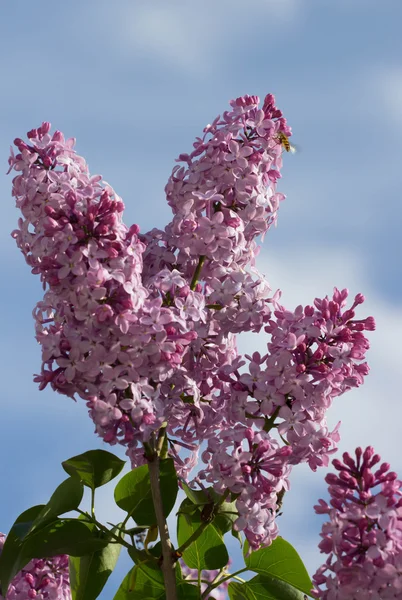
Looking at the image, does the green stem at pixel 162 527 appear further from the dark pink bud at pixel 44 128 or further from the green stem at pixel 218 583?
the dark pink bud at pixel 44 128

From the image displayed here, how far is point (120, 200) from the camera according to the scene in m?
2.69

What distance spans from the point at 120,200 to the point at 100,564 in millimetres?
1081

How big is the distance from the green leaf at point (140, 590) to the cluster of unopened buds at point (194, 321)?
36 centimetres

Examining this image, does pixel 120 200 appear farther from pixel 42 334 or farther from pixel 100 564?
pixel 100 564

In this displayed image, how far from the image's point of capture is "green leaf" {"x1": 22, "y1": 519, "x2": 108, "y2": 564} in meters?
2.84

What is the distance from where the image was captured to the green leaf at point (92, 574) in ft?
9.61

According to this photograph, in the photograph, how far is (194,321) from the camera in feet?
9.03

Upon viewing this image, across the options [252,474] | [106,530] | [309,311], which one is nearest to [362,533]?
[252,474]

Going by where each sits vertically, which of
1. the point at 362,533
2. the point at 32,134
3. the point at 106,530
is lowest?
the point at 362,533

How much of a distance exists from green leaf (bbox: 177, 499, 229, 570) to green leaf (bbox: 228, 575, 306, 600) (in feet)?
0.31

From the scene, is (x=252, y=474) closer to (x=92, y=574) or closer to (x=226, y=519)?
(x=226, y=519)

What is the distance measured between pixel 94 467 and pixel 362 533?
105 centimetres

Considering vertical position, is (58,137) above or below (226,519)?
above

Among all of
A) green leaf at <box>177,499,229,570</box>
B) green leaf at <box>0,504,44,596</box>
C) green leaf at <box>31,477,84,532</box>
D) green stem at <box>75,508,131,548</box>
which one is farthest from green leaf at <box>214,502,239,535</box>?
green leaf at <box>0,504,44,596</box>
